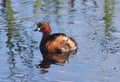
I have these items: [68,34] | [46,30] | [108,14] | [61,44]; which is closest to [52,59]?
[61,44]

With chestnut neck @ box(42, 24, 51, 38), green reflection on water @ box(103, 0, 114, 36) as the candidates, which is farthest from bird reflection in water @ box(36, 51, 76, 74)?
green reflection on water @ box(103, 0, 114, 36)

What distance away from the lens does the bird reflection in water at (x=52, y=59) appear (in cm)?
1198

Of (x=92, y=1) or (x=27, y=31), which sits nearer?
(x=27, y=31)

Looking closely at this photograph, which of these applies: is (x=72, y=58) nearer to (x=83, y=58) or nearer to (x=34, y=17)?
(x=83, y=58)

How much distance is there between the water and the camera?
1104cm

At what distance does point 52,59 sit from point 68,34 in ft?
4.91

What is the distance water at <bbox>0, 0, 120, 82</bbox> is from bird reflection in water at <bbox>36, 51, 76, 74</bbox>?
0.20 feet

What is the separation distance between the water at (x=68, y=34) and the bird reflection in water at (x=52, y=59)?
0.20ft

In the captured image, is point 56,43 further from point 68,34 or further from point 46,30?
point 46,30

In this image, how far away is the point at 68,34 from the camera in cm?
1423

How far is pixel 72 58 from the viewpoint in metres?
12.5

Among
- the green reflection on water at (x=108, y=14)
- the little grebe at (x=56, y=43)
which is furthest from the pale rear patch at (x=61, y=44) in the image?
the green reflection on water at (x=108, y=14)

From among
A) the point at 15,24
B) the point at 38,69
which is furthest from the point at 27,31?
the point at 38,69

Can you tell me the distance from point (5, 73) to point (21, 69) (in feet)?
1.37
